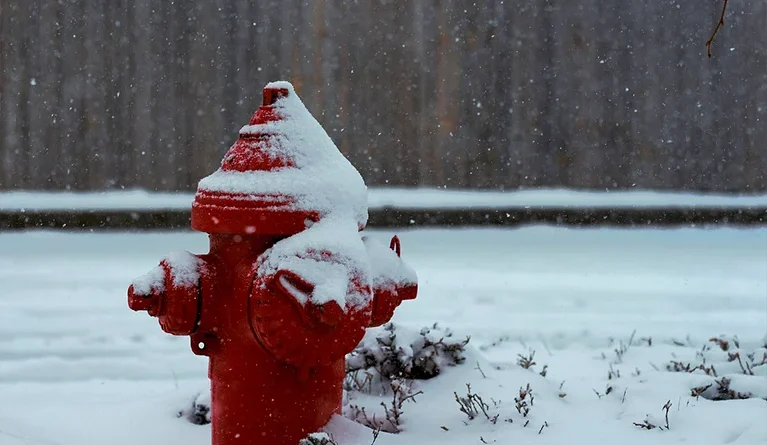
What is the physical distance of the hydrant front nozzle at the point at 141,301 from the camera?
1.95 metres

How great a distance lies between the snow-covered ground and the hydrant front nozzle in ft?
1.92

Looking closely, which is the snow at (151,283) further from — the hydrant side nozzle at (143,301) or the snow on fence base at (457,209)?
the snow on fence base at (457,209)

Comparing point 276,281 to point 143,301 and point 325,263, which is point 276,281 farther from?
point 143,301

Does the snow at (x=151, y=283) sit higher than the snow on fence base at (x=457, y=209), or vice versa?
the snow at (x=151, y=283)

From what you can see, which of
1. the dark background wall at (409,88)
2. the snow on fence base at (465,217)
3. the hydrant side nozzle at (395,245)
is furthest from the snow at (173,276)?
the dark background wall at (409,88)

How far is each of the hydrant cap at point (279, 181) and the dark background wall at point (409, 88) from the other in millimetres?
4388

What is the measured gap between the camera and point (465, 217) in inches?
262

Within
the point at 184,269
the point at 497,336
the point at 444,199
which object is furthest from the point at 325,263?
the point at 444,199

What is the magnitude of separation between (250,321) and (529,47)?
5.29 meters

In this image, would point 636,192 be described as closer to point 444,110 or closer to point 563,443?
point 444,110

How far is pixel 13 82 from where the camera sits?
20.8 ft

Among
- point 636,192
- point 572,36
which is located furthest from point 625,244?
point 572,36

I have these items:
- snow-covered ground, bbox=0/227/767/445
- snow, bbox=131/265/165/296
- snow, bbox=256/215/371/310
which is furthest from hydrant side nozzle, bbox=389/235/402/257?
snow, bbox=131/265/165/296

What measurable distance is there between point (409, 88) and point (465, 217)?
1179 millimetres
